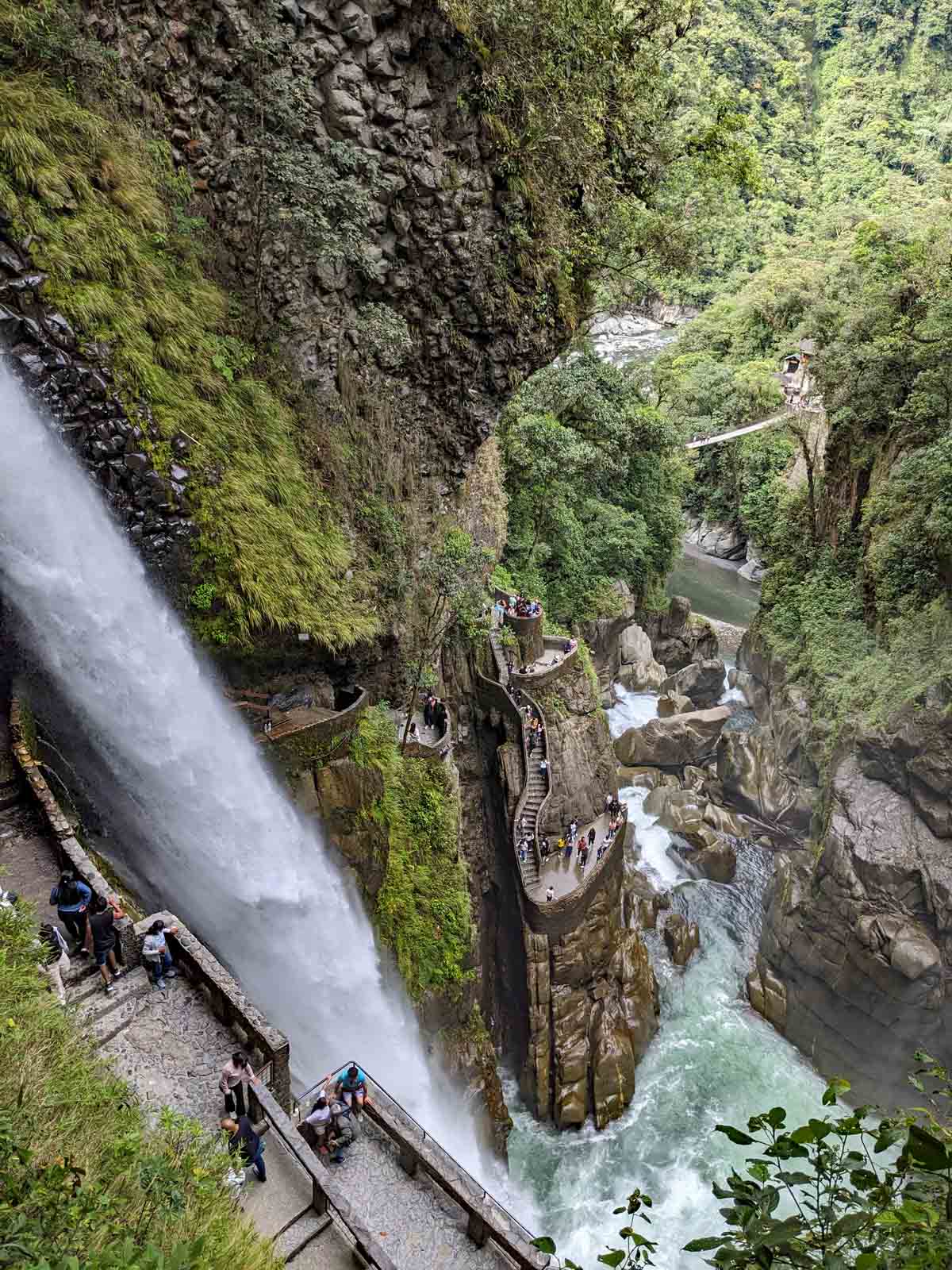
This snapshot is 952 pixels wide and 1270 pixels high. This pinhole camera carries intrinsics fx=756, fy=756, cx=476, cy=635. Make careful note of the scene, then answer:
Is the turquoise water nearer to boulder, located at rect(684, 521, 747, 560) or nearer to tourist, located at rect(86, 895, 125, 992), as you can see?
boulder, located at rect(684, 521, 747, 560)

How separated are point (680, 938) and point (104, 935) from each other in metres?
17.8

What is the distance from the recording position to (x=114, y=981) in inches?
320

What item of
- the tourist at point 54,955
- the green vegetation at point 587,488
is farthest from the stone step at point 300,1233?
the green vegetation at point 587,488

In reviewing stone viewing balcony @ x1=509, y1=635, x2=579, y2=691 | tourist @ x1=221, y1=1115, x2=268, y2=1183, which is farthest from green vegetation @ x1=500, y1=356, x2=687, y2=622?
tourist @ x1=221, y1=1115, x2=268, y2=1183

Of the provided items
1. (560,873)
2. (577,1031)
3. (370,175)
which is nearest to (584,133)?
(370,175)

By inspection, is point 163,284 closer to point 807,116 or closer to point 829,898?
point 829,898

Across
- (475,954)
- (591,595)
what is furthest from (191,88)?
(591,595)

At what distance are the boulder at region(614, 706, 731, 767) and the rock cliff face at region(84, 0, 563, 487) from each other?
1571 cm

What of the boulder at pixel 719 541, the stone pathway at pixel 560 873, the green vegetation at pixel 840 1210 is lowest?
the stone pathway at pixel 560 873

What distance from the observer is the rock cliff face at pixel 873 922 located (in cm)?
1834

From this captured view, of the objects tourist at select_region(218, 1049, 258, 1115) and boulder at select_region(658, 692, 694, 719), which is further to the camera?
boulder at select_region(658, 692, 694, 719)

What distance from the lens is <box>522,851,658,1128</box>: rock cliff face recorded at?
1781 centimetres

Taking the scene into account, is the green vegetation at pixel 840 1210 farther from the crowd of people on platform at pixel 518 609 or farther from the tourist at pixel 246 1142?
the crowd of people on platform at pixel 518 609

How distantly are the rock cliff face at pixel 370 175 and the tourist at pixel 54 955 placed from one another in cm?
957
